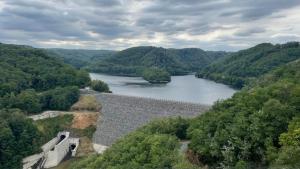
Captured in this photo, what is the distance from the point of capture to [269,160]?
1691cm

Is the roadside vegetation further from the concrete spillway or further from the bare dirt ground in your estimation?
the bare dirt ground

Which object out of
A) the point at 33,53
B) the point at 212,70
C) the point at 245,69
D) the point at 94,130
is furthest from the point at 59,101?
the point at 212,70

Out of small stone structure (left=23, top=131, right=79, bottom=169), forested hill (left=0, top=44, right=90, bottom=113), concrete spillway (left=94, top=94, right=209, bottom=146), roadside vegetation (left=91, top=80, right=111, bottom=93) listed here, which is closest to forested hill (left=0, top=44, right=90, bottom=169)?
forested hill (left=0, top=44, right=90, bottom=113)

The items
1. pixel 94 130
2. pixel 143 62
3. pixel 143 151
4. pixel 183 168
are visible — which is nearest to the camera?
pixel 183 168

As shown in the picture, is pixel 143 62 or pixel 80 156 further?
pixel 143 62

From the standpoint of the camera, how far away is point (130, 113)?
4578 centimetres

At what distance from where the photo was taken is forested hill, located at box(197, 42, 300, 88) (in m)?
90.0

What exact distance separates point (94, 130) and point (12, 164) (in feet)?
36.8

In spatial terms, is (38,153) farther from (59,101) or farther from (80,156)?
(59,101)

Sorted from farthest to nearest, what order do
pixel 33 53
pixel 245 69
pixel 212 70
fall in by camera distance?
pixel 212 70, pixel 245 69, pixel 33 53

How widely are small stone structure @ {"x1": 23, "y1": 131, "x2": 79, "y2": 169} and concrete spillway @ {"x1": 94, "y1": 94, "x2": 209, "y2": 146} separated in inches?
122

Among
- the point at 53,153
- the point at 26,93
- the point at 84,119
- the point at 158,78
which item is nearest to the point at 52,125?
the point at 84,119

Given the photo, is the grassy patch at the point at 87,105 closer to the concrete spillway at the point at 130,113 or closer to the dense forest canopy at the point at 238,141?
the concrete spillway at the point at 130,113

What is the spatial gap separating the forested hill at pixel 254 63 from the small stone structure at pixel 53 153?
52.6 meters
